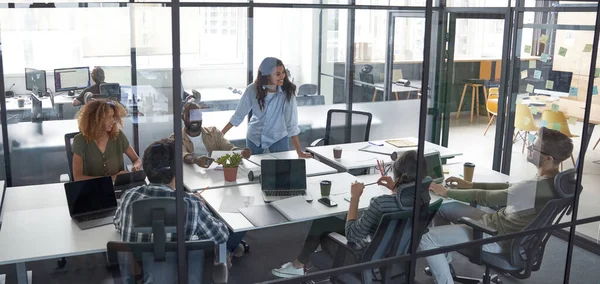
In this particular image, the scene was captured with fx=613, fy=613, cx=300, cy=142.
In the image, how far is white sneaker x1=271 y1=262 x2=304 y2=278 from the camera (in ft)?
11.5

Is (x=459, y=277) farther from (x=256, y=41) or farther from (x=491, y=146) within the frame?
(x=256, y=41)

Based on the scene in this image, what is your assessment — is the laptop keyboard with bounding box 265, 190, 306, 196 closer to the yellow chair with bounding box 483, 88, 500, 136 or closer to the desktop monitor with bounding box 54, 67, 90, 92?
the desktop monitor with bounding box 54, 67, 90, 92

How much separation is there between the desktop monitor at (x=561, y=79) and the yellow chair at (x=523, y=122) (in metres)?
0.30

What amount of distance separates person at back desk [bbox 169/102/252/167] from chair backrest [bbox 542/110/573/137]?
2.36 m

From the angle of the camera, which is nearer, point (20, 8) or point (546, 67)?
point (20, 8)

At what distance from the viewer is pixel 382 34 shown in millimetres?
6656

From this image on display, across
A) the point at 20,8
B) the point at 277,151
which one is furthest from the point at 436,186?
the point at 20,8

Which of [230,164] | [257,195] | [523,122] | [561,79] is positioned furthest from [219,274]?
[561,79]

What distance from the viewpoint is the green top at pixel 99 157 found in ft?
13.7

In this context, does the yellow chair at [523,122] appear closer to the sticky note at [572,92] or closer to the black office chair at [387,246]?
the sticky note at [572,92]

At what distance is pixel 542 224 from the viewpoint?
12.9ft

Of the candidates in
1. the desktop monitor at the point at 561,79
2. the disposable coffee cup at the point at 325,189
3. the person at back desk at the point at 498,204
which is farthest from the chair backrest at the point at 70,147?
the desktop monitor at the point at 561,79

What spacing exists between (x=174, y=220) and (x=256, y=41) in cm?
344

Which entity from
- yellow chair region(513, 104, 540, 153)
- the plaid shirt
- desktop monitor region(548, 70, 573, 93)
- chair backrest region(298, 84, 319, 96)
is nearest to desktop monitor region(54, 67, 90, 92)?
the plaid shirt
